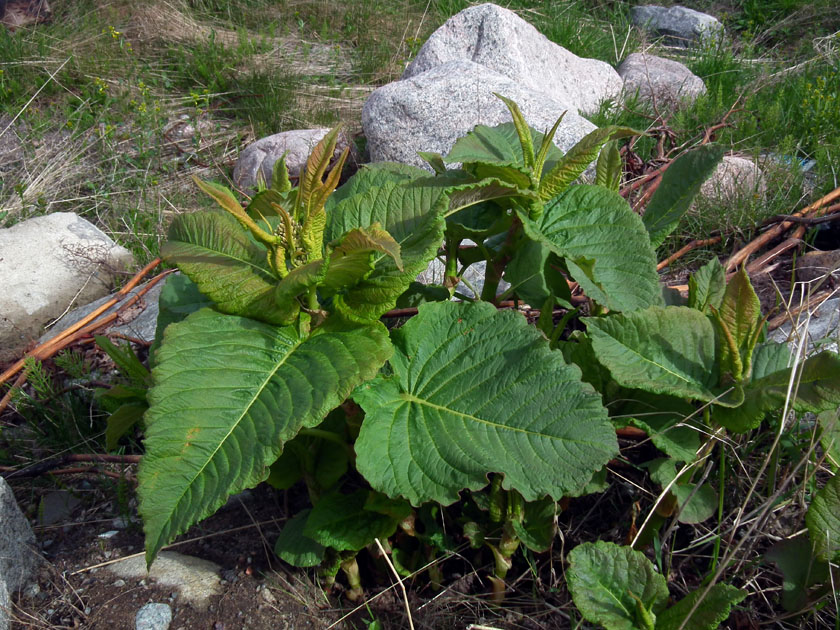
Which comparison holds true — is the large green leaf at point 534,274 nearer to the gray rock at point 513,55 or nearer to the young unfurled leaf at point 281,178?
the young unfurled leaf at point 281,178

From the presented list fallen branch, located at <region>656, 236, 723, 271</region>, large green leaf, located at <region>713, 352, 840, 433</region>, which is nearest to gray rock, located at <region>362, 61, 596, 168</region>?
fallen branch, located at <region>656, 236, 723, 271</region>

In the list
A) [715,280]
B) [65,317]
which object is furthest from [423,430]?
[65,317]

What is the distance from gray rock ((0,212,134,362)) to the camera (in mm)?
2965

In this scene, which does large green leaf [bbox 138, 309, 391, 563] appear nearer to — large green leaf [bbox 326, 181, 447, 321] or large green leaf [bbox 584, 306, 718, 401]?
large green leaf [bbox 326, 181, 447, 321]

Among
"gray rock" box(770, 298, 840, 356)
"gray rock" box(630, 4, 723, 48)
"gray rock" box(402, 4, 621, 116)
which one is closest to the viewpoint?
"gray rock" box(770, 298, 840, 356)

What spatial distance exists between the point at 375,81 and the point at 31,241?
99.9 inches

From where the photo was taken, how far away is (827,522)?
4.23ft

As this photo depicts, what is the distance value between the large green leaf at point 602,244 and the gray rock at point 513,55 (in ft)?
8.36

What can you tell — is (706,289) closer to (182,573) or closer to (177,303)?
(177,303)

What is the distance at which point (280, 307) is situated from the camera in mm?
1292

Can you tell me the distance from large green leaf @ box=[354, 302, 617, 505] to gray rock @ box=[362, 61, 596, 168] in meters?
1.80

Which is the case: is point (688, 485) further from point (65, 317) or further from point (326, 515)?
point (65, 317)

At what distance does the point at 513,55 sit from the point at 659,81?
3.17 feet

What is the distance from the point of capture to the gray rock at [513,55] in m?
Result: 3.94
